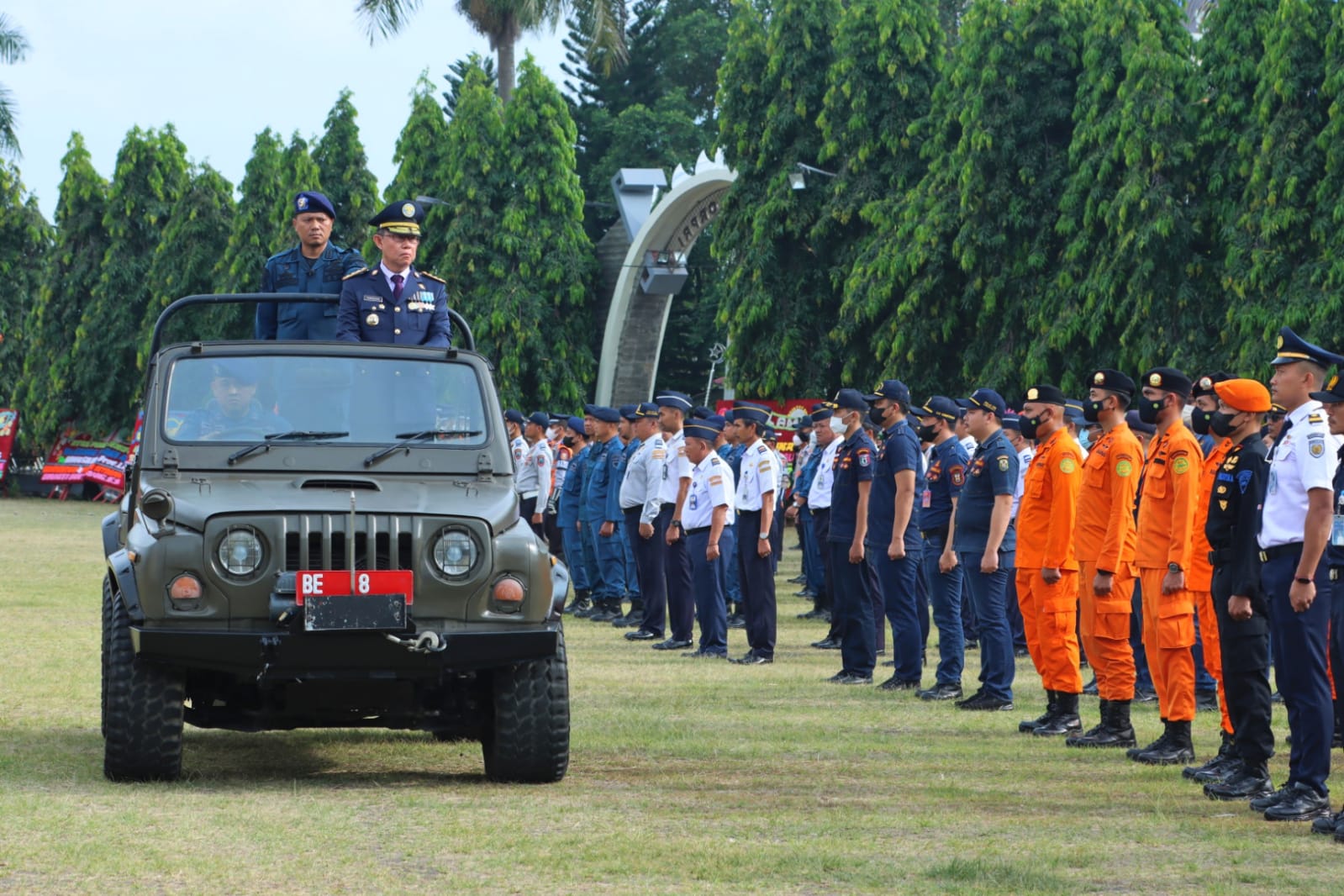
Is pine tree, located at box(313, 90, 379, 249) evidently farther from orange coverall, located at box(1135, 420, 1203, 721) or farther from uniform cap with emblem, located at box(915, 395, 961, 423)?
orange coverall, located at box(1135, 420, 1203, 721)

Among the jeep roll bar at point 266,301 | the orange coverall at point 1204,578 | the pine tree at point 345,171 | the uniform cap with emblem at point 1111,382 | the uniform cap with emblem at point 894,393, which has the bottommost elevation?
the orange coverall at point 1204,578

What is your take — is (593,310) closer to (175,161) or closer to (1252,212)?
(175,161)

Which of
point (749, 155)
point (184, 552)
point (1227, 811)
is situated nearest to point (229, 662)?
point (184, 552)

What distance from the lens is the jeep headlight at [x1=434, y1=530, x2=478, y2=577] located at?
318 inches

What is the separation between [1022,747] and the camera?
10.2m

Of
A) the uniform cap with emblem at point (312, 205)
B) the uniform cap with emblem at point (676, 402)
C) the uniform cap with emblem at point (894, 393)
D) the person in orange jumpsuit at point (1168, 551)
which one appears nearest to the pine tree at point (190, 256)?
the uniform cap with emblem at point (676, 402)

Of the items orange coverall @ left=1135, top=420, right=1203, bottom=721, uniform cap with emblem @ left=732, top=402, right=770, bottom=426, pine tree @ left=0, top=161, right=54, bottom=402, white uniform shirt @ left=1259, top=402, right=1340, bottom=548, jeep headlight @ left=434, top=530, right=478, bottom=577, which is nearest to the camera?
white uniform shirt @ left=1259, top=402, right=1340, bottom=548

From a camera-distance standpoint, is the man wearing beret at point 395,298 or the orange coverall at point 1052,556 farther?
the orange coverall at point 1052,556

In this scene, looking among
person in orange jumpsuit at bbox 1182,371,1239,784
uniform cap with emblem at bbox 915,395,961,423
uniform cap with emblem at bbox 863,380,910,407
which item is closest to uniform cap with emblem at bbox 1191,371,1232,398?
person in orange jumpsuit at bbox 1182,371,1239,784

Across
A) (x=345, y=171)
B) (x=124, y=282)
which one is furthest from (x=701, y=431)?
(x=124, y=282)

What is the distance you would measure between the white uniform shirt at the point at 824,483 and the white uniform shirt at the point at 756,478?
70.2 inches

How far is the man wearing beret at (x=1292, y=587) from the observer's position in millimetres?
7746

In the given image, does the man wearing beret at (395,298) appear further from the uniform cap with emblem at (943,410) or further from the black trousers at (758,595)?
the black trousers at (758,595)

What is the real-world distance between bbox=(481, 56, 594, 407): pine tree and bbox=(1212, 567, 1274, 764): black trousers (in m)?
36.4
